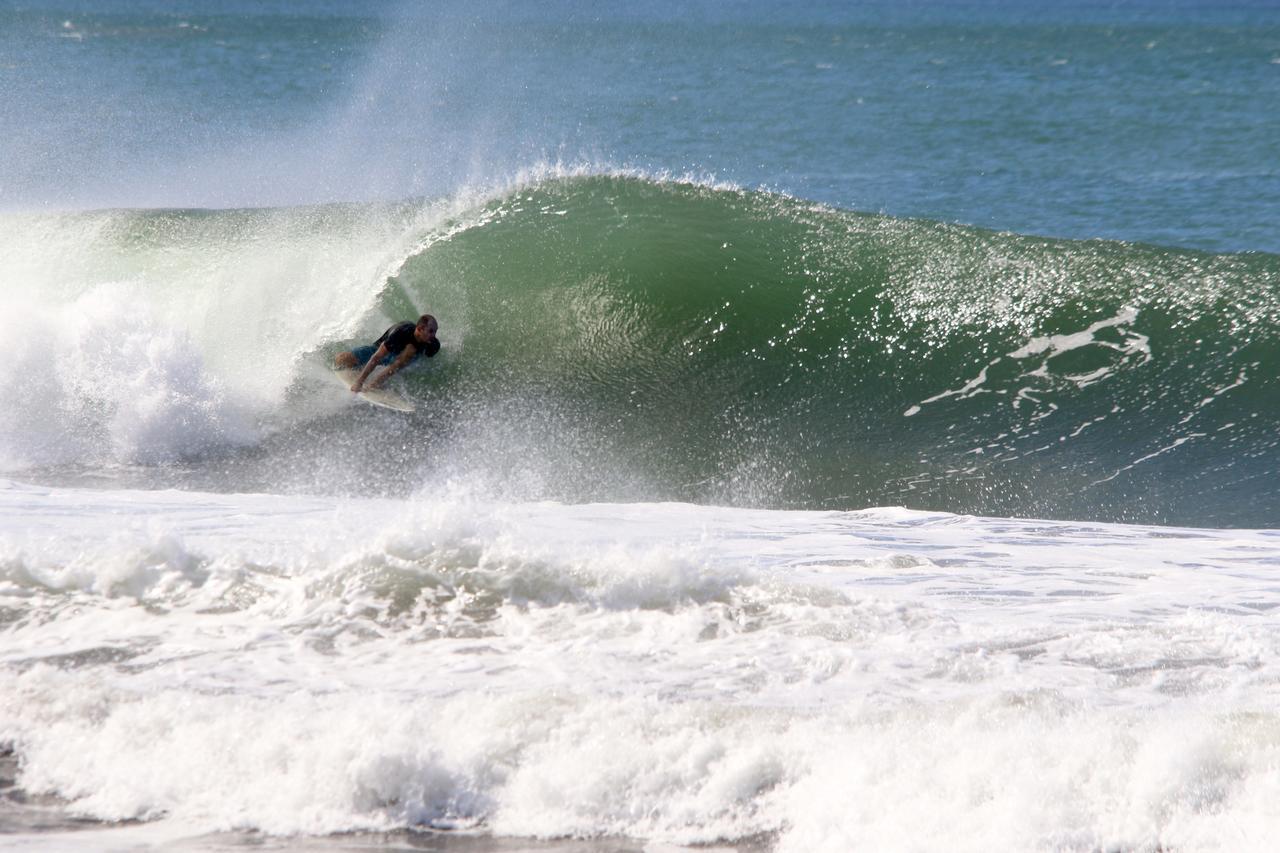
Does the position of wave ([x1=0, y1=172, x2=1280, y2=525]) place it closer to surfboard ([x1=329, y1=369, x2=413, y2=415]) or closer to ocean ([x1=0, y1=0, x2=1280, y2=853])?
ocean ([x1=0, y1=0, x2=1280, y2=853])

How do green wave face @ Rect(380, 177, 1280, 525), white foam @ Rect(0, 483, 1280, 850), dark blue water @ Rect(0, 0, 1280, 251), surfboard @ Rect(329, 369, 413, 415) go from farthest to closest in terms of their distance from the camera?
1. dark blue water @ Rect(0, 0, 1280, 251)
2. surfboard @ Rect(329, 369, 413, 415)
3. green wave face @ Rect(380, 177, 1280, 525)
4. white foam @ Rect(0, 483, 1280, 850)

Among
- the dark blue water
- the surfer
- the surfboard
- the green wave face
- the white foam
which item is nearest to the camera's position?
the white foam

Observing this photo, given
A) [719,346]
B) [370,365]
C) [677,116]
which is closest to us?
[370,365]

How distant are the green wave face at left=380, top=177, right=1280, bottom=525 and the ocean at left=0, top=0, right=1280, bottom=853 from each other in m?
0.04

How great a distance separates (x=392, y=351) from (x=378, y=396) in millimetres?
415

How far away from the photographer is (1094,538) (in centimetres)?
693

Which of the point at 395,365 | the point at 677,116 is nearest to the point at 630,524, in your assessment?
the point at 395,365

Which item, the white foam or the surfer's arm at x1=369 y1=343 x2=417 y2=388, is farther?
the surfer's arm at x1=369 y1=343 x2=417 y2=388

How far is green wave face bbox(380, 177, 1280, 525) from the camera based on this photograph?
8.52m

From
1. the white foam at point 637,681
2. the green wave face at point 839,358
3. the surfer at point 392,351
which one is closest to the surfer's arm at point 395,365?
the surfer at point 392,351

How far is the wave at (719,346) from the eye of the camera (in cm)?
853

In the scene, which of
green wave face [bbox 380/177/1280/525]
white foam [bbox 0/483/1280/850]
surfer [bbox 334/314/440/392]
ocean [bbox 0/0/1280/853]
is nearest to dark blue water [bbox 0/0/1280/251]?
ocean [bbox 0/0/1280/853]

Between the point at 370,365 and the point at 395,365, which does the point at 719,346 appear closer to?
the point at 395,365

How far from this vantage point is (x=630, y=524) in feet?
23.1
